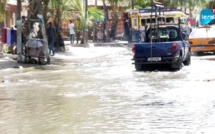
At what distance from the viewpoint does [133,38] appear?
46656 millimetres

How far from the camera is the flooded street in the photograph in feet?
34.7

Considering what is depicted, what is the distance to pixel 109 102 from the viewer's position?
13.8 metres

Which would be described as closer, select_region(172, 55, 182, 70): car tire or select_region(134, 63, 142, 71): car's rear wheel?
Result: select_region(172, 55, 182, 70): car tire

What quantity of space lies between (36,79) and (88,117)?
8.60 m

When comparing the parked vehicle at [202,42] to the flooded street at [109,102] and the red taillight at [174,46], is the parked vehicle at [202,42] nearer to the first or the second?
the flooded street at [109,102]

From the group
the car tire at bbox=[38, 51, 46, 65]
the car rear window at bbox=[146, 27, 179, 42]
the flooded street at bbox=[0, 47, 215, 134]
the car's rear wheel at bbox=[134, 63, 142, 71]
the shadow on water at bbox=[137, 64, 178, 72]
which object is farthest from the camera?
the car tire at bbox=[38, 51, 46, 65]

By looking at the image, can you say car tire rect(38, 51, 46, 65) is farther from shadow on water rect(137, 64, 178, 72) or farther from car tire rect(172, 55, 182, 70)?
car tire rect(172, 55, 182, 70)

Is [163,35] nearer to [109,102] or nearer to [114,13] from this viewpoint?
[109,102]

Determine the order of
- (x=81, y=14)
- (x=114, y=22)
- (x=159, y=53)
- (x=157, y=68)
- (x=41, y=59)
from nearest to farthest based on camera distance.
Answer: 1. (x=159, y=53)
2. (x=157, y=68)
3. (x=41, y=59)
4. (x=81, y=14)
5. (x=114, y=22)

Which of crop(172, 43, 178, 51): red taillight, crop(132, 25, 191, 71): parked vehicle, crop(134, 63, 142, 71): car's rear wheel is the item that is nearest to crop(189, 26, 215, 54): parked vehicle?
crop(132, 25, 191, 71): parked vehicle

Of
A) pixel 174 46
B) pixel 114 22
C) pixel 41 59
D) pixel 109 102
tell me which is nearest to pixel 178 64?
pixel 174 46

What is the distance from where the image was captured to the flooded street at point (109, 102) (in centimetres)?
1056

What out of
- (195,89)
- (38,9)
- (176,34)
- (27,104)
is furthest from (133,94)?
(38,9)

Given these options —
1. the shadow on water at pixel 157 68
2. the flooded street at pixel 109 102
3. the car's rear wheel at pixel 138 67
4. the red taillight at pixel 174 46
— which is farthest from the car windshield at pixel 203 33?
the red taillight at pixel 174 46
